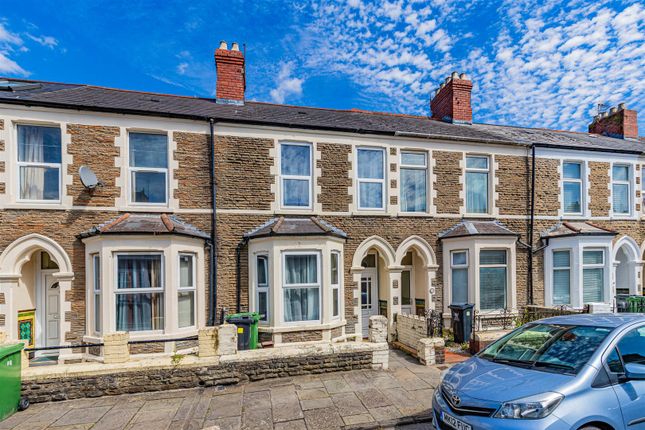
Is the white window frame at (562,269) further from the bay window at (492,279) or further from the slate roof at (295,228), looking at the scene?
the slate roof at (295,228)

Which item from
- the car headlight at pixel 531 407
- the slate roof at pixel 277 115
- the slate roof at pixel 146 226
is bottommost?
the car headlight at pixel 531 407

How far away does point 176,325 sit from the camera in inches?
302

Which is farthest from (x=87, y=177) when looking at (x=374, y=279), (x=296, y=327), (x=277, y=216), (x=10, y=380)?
(x=374, y=279)

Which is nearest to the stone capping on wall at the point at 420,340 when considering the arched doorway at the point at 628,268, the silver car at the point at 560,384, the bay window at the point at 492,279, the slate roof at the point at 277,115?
the bay window at the point at 492,279

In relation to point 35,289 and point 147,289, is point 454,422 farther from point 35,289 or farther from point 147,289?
point 35,289

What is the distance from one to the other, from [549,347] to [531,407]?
1.10 meters

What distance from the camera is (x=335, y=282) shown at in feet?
29.5

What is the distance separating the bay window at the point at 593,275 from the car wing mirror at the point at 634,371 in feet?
28.0

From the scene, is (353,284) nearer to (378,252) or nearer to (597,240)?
(378,252)

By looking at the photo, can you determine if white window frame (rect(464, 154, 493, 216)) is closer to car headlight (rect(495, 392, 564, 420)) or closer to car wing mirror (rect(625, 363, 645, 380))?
car wing mirror (rect(625, 363, 645, 380))

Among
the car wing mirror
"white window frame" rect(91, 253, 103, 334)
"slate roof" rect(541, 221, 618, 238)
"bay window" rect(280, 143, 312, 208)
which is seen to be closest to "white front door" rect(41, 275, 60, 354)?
"white window frame" rect(91, 253, 103, 334)

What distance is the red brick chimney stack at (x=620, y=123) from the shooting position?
1446 cm

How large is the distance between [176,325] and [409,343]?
554cm

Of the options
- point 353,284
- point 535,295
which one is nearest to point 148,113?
point 353,284
